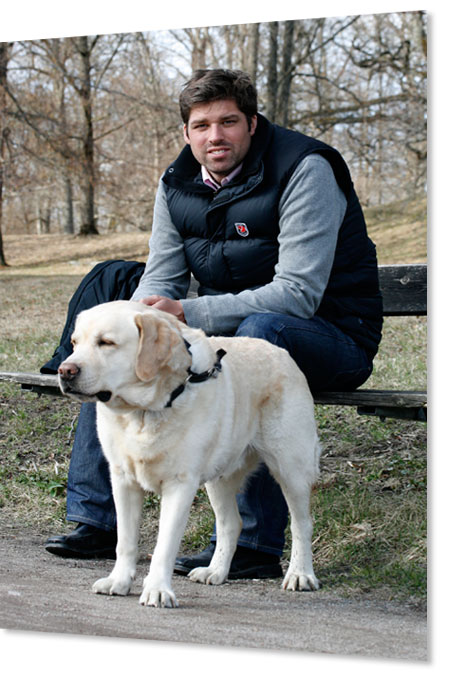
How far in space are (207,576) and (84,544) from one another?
1.54 feet

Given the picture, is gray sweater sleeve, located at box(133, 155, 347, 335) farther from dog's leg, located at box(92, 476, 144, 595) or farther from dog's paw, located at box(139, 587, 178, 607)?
dog's paw, located at box(139, 587, 178, 607)

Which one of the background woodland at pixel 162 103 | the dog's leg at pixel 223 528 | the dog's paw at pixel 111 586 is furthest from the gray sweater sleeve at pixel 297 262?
the dog's paw at pixel 111 586

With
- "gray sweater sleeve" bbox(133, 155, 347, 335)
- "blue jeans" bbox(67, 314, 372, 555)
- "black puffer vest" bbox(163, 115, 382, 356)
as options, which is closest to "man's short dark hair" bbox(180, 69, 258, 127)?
"black puffer vest" bbox(163, 115, 382, 356)

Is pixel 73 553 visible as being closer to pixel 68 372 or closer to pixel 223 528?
pixel 223 528

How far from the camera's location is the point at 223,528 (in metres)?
2.60

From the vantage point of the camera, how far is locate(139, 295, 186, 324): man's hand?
2.64m

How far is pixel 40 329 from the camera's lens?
5219 mm

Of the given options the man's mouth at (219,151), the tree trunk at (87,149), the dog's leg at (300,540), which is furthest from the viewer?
the tree trunk at (87,149)

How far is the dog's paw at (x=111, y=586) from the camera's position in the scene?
2.35 meters

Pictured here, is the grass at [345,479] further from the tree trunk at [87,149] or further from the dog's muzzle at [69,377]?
the dog's muzzle at [69,377]

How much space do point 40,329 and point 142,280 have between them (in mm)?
2243

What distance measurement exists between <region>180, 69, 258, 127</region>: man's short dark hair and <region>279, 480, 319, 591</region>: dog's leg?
50.6 inches

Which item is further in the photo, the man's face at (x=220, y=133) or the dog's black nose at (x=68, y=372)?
the man's face at (x=220, y=133)

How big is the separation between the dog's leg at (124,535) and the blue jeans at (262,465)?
1.56 feet
